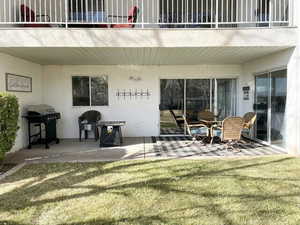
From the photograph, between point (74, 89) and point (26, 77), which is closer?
point (26, 77)

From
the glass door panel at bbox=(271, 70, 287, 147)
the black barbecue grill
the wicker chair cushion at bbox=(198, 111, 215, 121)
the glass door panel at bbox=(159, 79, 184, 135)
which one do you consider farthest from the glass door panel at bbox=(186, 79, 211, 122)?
the black barbecue grill

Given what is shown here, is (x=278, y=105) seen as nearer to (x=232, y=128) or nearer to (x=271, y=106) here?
(x=271, y=106)

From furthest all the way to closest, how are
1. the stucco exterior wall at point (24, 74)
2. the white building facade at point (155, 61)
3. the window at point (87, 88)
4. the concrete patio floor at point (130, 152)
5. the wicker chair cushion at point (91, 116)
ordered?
1. the window at point (87, 88)
2. the wicker chair cushion at point (91, 116)
3. the stucco exterior wall at point (24, 74)
4. the concrete patio floor at point (130, 152)
5. the white building facade at point (155, 61)

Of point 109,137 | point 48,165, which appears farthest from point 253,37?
point 48,165

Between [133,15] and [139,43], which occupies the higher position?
[133,15]

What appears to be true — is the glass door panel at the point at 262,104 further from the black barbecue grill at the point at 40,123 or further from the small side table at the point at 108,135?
the black barbecue grill at the point at 40,123

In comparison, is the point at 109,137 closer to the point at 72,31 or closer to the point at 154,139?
the point at 154,139

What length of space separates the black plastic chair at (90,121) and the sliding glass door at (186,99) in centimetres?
240

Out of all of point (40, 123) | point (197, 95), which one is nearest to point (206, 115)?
point (197, 95)

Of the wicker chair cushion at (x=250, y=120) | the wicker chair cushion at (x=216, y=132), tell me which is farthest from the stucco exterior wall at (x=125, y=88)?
the wicker chair cushion at (x=216, y=132)

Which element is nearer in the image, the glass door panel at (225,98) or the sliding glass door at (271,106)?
the sliding glass door at (271,106)

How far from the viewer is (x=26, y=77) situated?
710 cm

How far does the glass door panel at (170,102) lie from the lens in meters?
8.75

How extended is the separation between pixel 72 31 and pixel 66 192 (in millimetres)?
3623
